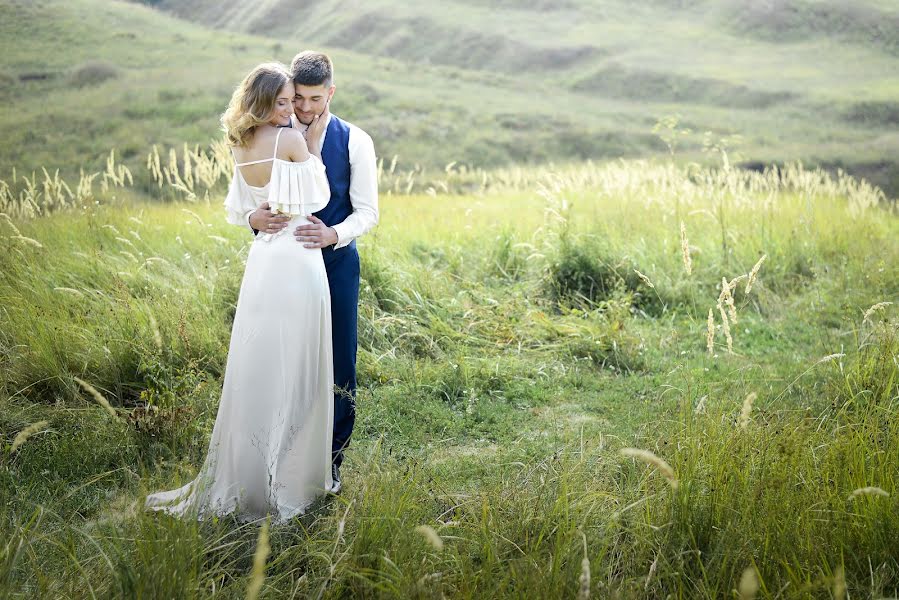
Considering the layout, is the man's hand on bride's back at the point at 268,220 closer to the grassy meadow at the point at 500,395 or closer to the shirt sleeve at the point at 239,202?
the shirt sleeve at the point at 239,202

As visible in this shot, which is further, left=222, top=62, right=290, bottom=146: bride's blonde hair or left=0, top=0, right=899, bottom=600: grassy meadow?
left=222, top=62, right=290, bottom=146: bride's blonde hair

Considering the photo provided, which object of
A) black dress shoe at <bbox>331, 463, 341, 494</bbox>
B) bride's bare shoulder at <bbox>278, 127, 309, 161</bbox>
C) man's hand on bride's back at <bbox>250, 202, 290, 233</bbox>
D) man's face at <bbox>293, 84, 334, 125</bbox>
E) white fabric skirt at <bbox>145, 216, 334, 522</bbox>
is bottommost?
black dress shoe at <bbox>331, 463, 341, 494</bbox>

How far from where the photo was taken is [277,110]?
3.14m

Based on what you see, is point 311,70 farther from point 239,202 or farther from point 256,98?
point 239,202

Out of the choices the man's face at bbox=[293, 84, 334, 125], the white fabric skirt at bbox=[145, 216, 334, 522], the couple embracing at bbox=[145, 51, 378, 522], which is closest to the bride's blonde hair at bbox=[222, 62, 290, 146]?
the couple embracing at bbox=[145, 51, 378, 522]

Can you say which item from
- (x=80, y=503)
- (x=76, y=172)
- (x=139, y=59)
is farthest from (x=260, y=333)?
(x=139, y=59)

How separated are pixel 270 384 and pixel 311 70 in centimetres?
136

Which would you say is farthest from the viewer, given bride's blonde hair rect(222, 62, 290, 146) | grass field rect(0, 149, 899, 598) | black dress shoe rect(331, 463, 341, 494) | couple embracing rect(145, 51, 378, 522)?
black dress shoe rect(331, 463, 341, 494)

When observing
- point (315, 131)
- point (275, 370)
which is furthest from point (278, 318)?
point (315, 131)

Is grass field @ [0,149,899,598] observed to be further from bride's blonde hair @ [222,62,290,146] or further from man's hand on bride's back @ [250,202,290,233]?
bride's blonde hair @ [222,62,290,146]

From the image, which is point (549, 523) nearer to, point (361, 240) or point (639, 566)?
point (639, 566)

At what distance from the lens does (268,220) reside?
326cm

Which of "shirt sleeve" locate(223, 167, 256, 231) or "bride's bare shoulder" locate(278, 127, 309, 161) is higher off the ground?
"bride's bare shoulder" locate(278, 127, 309, 161)

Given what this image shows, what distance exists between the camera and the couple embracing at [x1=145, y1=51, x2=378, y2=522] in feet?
10.5
